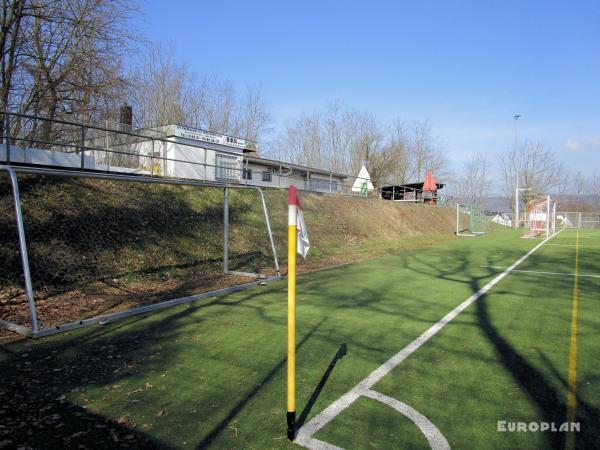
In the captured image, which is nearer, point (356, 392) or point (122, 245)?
point (356, 392)

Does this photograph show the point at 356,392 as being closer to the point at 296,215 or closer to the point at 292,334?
the point at 292,334

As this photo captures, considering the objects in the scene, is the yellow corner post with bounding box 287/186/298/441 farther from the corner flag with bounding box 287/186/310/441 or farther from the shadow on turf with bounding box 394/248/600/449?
the shadow on turf with bounding box 394/248/600/449

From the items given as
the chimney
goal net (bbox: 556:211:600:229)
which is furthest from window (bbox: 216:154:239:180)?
goal net (bbox: 556:211:600:229)

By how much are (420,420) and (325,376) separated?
1112 mm

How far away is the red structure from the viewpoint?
39.3 meters

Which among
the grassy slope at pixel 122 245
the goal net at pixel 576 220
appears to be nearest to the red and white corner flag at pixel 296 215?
the grassy slope at pixel 122 245

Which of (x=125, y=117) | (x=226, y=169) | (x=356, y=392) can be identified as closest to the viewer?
(x=356, y=392)

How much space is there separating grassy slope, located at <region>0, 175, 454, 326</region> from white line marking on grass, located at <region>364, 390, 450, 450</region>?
497 centimetres

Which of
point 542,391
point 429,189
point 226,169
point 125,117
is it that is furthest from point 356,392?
point 429,189

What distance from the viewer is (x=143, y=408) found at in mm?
3438

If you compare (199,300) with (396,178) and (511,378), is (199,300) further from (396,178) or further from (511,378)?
(396,178)

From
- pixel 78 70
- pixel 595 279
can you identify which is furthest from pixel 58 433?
pixel 78 70

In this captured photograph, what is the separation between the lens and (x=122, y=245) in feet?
31.6

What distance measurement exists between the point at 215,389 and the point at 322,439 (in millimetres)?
1257
